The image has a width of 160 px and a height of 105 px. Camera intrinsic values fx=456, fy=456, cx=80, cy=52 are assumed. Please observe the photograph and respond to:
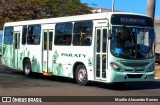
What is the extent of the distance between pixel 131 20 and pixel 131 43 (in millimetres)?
966

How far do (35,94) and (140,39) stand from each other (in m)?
5.28

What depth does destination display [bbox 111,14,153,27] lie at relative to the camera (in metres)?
17.7

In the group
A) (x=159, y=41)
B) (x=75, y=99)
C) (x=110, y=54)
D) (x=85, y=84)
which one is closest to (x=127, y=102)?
(x=75, y=99)

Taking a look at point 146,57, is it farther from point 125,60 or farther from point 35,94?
point 35,94

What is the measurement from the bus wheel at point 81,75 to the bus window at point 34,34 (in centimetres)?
378

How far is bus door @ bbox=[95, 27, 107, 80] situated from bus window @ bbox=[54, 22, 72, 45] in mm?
2063

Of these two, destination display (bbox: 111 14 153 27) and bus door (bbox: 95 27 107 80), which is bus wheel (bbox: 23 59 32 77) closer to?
bus door (bbox: 95 27 107 80)

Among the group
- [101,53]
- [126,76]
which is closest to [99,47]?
[101,53]

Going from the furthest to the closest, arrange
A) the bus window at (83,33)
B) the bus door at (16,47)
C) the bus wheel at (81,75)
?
the bus door at (16,47) < the bus wheel at (81,75) < the bus window at (83,33)

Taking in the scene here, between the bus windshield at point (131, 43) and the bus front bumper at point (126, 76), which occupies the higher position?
the bus windshield at point (131, 43)

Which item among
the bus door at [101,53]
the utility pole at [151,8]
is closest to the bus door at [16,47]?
the bus door at [101,53]

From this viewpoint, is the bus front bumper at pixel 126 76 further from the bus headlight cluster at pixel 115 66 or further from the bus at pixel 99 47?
the bus headlight cluster at pixel 115 66

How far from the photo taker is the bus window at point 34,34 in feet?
73.3

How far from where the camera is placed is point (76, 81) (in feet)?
64.1
